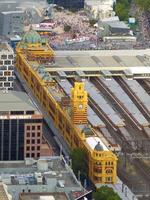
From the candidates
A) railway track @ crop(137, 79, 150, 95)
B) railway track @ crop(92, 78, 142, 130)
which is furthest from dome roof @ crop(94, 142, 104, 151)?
railway track @ crop(137, 79, 150, 95)

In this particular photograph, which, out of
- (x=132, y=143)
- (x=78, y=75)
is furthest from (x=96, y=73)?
(x=132, y=143)

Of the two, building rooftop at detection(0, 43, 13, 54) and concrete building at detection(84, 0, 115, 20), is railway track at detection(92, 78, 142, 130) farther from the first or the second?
concrete building at detection(84, 0, 115, 20)

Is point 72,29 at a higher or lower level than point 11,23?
lower

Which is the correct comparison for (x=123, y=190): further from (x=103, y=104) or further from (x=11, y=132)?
(x=103, y=104)

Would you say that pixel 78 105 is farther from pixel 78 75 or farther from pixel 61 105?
pixel 78 75

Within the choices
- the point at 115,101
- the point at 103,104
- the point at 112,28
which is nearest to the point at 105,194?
the point at 103,104
